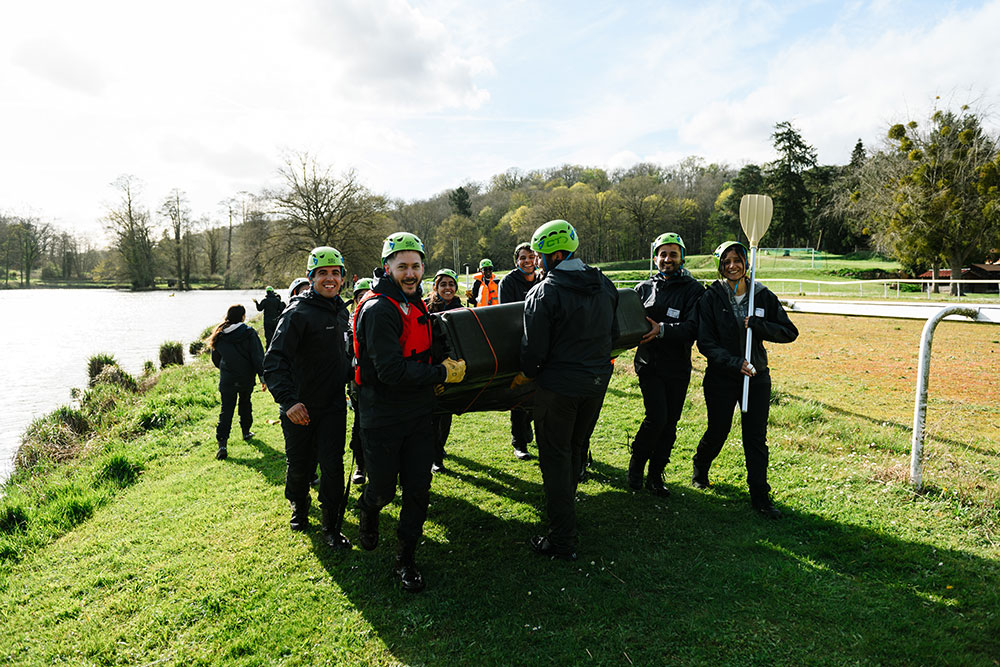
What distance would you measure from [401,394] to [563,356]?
1309 mm

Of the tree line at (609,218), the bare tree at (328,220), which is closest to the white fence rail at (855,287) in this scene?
the tree line at (609,218)

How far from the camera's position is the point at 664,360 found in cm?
539

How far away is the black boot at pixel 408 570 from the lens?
3.99 m

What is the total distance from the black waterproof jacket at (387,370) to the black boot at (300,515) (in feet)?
5.47

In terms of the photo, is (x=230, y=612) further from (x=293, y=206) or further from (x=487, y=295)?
(x=293, y=206)

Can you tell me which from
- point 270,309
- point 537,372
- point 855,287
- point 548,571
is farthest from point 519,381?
point 855,287

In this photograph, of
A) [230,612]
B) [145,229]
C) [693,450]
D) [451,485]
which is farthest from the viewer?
[145,229]

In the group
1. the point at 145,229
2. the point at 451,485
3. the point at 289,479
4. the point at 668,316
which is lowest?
the point at 451,485

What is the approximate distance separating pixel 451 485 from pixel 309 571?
78.5 inches

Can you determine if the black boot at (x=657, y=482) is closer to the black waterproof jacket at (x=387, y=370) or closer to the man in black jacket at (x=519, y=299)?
the man in black jacket at (x=519, y=299)

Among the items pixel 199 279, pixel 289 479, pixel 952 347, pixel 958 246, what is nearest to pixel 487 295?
pixel 289 479

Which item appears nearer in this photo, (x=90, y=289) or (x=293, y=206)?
(x=293, y=206)

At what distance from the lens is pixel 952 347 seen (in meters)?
14.7

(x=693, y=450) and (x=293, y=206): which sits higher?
(x=293, y=206)
